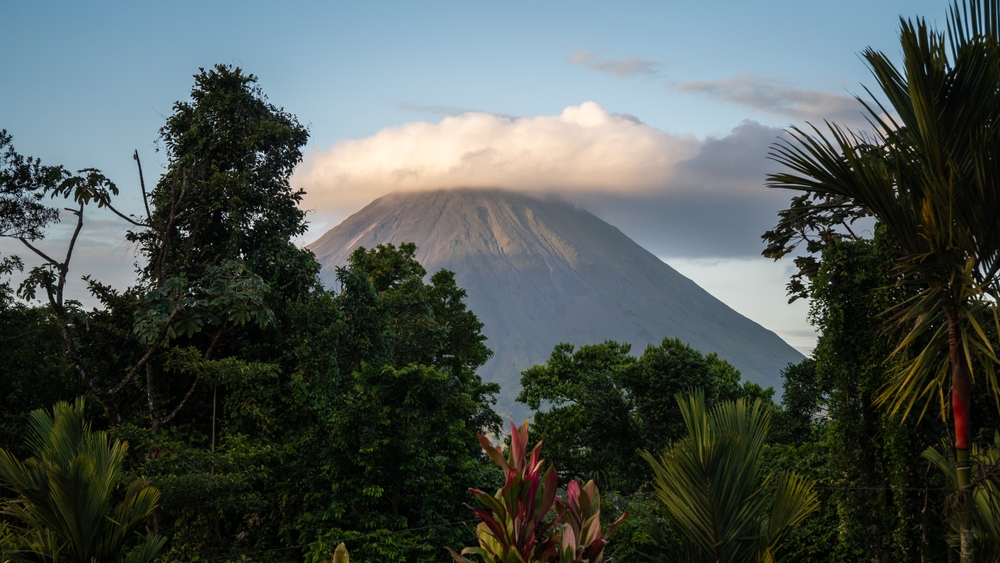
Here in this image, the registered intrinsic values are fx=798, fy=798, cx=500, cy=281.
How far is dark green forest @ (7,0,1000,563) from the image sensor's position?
11.6 feet

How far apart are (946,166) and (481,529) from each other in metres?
2.66

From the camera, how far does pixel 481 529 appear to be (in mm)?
2605

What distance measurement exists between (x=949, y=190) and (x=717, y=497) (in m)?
1.73

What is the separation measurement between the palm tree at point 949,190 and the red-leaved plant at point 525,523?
68.9 inches

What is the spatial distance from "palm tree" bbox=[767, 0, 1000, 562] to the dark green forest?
0.04ft

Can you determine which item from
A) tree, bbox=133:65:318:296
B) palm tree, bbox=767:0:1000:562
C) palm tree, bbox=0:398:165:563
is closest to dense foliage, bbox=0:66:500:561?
tree, bbox=133:65:318:296

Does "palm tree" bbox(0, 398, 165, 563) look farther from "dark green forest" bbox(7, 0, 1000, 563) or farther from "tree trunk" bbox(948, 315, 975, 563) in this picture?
"tree trunk" bbox(948, 315, 975, 563)

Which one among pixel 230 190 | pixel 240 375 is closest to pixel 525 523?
pixel 240 375

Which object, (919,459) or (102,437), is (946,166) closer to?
(919,459)

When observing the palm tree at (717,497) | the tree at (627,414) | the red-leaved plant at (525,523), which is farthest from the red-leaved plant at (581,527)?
the tree at (627,414)

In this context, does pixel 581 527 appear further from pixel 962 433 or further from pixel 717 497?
pixel 962 433

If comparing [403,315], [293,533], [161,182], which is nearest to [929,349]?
[293,533]

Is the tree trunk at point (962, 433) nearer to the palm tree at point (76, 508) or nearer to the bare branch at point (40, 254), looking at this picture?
the palm tree at point (76, 508)

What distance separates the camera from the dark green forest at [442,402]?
354cm
